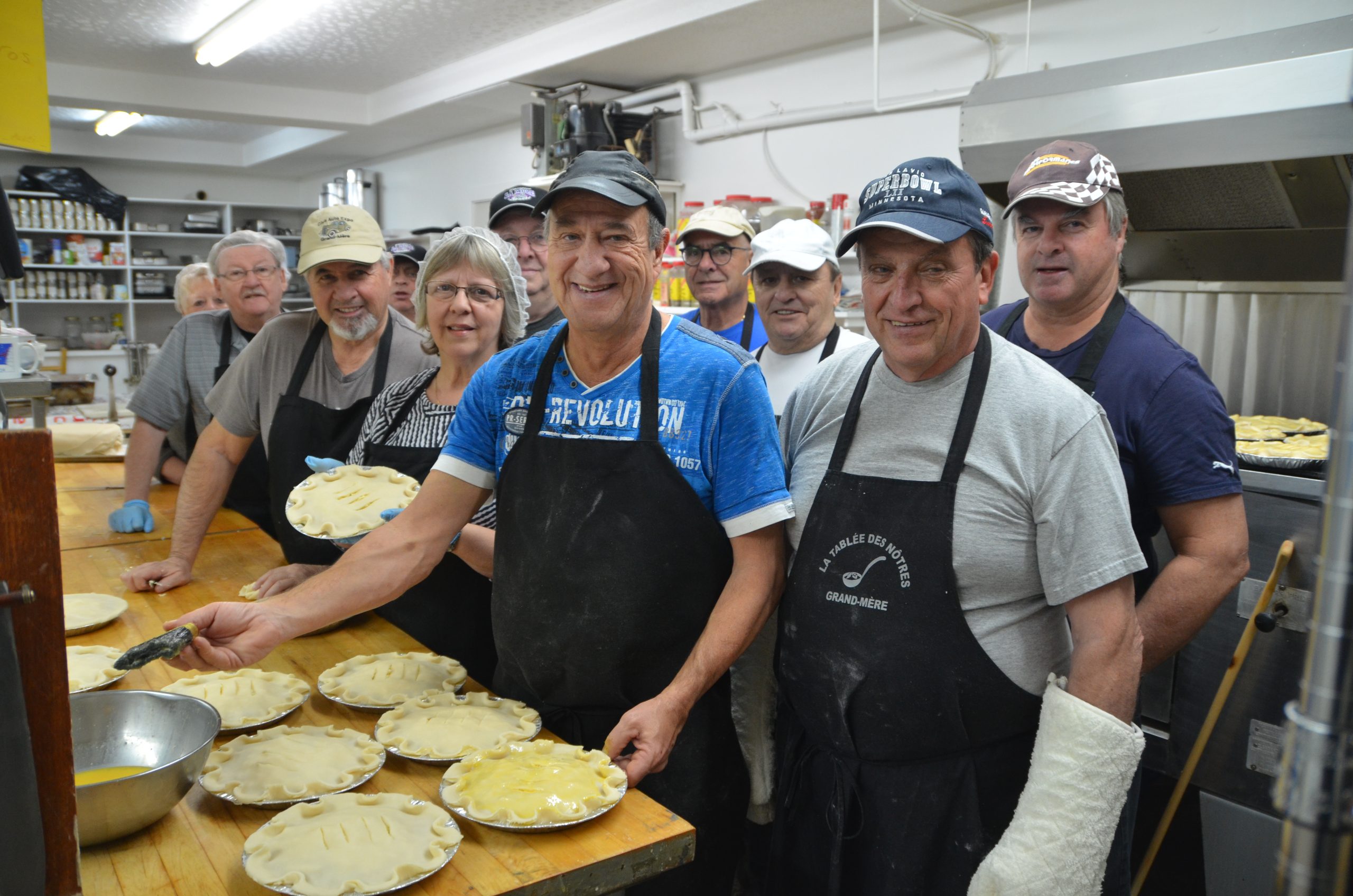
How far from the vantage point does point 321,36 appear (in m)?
6.15

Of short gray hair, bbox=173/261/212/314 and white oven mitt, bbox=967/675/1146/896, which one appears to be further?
short gray hair, bbox=173/261/212/314

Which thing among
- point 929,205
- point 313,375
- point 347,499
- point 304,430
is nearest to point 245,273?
point 313,375

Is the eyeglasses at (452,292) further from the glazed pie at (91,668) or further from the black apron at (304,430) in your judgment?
the glazed pie at (91,668)

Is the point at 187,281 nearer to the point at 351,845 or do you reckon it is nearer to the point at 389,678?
the point at 389,678

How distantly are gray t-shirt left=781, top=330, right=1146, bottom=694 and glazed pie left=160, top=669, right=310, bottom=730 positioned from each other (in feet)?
3.64

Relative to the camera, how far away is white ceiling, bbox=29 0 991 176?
4.94 m

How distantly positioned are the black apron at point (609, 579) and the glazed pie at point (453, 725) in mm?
82

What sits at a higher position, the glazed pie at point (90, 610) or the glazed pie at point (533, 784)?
the glazed pie at point (90, 610)

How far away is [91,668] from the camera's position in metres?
1.82

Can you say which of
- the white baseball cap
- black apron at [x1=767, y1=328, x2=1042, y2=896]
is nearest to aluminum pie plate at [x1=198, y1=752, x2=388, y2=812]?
black apron at [x1=767, y1=328, x2=1042, y2=896]

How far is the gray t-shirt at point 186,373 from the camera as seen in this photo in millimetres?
3350

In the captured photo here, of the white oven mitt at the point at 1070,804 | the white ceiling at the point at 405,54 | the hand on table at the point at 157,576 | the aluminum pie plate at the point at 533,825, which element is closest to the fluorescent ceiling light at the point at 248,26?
the white ceiling at the point at 405,54

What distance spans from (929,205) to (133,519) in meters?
2.70

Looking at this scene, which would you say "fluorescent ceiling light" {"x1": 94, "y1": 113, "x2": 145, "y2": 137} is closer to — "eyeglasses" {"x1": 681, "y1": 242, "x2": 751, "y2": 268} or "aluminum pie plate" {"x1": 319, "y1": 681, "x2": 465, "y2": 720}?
"eyeglasses" {"x1": 681, "y1": 242, "x2": 751, "y2": 268}
